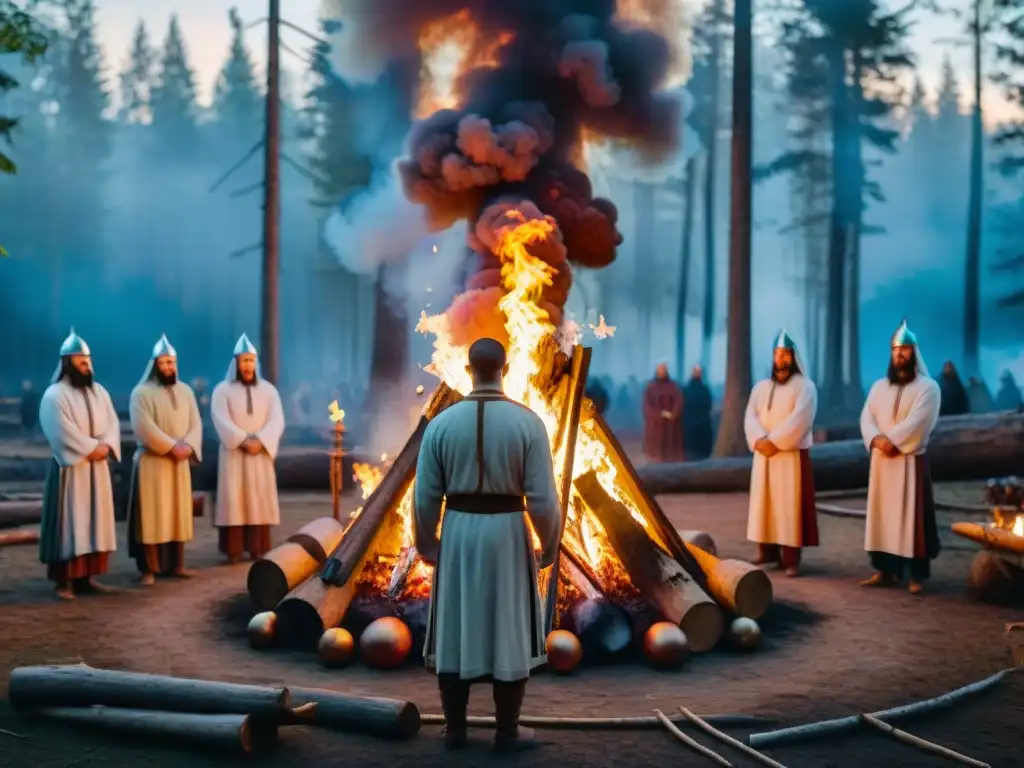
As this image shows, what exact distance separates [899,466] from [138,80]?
32.0 meters

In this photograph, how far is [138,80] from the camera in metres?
34.4

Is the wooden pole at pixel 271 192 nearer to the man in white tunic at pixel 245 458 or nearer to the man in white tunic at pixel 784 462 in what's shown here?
the man in white tunic at pixel 245 458

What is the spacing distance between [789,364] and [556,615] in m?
4.26

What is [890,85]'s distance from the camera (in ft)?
108

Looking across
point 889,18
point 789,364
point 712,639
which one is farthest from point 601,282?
point 712,639

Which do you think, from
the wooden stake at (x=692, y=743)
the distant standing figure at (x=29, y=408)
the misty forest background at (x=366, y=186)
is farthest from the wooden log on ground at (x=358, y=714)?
the distant standing figure at (x=29, y=408)

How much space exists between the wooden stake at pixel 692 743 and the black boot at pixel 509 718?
2.33 feet

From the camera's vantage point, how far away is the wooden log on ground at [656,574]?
6969mm

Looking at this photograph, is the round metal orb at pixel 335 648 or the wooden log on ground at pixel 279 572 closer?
the round metal orb at pixel 335 648

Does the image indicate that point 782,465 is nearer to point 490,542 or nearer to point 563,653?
point 563,653

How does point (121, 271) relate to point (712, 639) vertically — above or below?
above

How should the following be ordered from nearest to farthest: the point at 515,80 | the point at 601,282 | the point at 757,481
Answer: the point at 757,481 < the point at 515,80 < the point at 601,282

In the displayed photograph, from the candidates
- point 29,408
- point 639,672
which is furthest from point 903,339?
point 29,408

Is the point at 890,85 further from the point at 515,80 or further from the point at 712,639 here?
the point at 712,639
